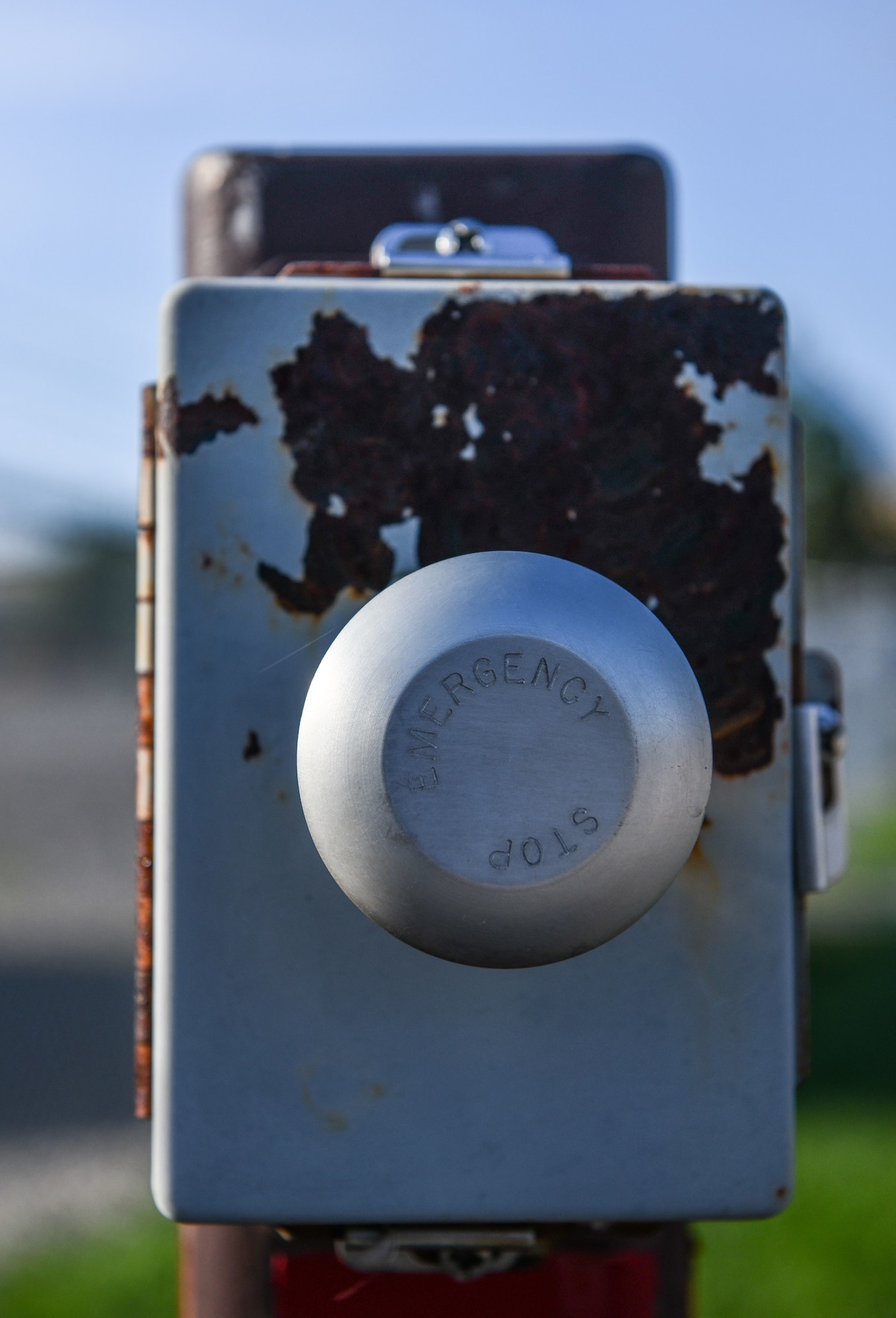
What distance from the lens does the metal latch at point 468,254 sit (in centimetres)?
94

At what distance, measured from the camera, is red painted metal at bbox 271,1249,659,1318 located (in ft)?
3.60

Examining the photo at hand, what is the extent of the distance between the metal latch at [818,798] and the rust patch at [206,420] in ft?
1.41

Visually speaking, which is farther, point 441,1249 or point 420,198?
point 420,198

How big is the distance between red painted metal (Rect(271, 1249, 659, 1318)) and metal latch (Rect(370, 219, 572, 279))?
0.81 m

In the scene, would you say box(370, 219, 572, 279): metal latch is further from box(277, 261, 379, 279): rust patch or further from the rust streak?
the rust streak

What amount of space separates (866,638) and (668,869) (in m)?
7.62

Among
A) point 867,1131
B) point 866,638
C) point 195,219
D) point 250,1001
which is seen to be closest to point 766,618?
point 250,1001

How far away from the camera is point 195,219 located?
135 centimetres

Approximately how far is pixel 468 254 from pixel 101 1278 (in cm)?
207

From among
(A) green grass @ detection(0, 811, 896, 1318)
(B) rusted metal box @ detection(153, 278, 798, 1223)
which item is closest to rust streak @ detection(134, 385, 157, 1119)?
(B) rusted metal box @ detection(153, 278, 798, 1223)

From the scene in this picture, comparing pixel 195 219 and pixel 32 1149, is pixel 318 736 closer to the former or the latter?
pixel 195 219

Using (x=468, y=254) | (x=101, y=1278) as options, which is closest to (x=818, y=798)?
(x=468, y=254)

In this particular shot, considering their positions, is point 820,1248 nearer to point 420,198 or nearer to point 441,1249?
point 441,1249

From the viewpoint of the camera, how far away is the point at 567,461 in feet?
2.76
